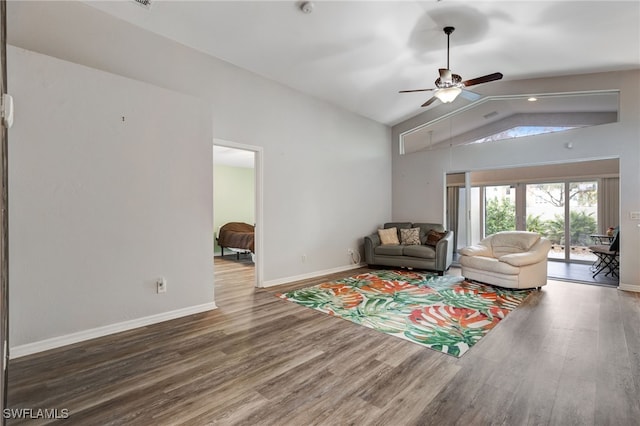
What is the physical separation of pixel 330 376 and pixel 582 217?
7.68 metres

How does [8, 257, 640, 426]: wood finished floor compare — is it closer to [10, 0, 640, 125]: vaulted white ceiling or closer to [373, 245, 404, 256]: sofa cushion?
[373, 245, 404, 256]: sofa cushion

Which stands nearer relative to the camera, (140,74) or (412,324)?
(412,324)

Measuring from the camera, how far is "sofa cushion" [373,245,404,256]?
5.82 metres

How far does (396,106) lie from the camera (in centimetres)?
625

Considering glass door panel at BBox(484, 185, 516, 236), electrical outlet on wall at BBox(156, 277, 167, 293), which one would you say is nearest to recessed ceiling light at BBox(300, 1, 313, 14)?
electrical outlet on wall at BBox(156, 277, 167, 293)

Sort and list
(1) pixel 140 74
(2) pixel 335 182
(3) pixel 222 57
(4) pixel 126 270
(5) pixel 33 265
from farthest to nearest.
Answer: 1. (2) pixel 335 182
2. (3) pixel 222 57
3. (1) pixel 140 74
4. (4) pixel 126 270
5. (5) pixel 33 265

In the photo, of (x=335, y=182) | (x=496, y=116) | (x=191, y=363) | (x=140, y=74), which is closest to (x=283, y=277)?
(x=335, y=182)

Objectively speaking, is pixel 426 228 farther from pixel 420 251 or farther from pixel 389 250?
pixel 389 250

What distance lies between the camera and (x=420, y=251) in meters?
5.58

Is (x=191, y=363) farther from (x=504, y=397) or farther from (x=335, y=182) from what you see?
(x=335, y=182)

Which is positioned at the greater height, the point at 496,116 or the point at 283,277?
the point at 496,116

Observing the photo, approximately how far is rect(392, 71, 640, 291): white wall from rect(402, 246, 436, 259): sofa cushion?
123 centimetres

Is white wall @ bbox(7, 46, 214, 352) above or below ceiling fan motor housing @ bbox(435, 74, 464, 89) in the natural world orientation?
below

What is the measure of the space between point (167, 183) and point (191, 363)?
195 centimetres
